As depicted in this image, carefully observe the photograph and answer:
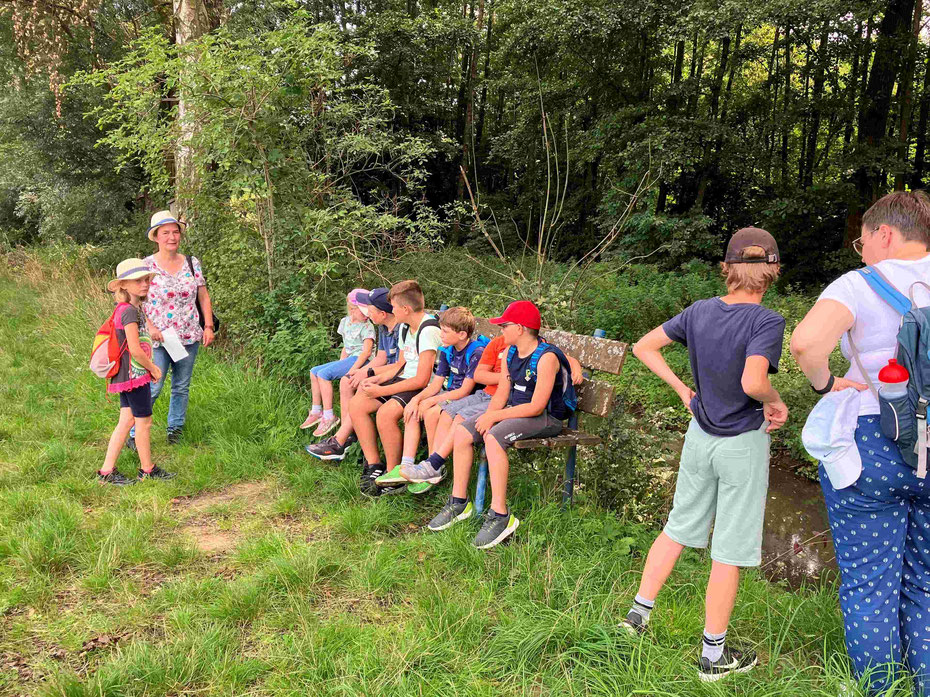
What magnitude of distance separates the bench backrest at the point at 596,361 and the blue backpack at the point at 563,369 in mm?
82

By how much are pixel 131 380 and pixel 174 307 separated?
923 mm

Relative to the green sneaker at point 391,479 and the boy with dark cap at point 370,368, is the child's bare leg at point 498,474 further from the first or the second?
the boy with dark cap at point 370,368

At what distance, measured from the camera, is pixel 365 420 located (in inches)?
182

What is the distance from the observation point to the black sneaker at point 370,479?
4301mm

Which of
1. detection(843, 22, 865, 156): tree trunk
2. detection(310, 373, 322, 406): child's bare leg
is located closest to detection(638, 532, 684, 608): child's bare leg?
detection(310, 373, 322, 406): child's bare leg

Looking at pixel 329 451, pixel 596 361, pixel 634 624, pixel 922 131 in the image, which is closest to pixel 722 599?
pixel 634 624

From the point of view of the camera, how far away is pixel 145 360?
14.8 ft

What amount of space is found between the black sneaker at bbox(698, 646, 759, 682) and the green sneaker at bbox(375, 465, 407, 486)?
6.88ft

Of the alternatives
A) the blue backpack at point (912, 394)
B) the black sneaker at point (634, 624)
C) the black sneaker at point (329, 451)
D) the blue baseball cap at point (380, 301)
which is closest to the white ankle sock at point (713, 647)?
the black sneaker at point (634, 624)

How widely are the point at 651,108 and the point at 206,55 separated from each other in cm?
1074

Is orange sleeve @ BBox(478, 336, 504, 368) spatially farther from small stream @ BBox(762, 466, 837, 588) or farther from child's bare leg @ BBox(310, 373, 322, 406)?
small stream @ BBox(762, 466, 837, 588)

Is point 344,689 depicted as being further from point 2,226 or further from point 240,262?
point 2,226

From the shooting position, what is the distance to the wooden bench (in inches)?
152

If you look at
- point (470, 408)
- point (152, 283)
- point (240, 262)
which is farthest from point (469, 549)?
point (240, 262)
